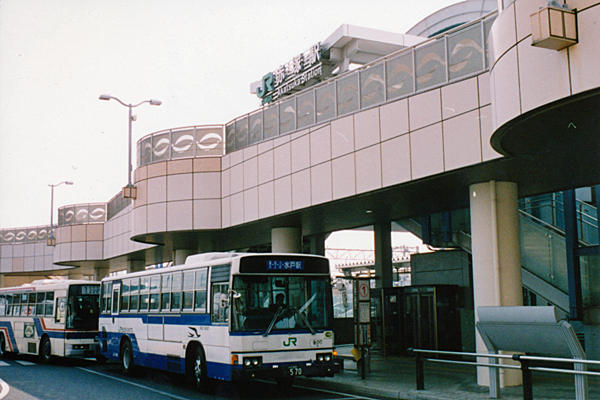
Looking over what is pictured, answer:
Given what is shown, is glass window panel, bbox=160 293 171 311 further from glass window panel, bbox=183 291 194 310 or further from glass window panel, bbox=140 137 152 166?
glass window panel, bbox=140 137 152 166

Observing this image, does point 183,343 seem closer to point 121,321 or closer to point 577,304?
point 121,321

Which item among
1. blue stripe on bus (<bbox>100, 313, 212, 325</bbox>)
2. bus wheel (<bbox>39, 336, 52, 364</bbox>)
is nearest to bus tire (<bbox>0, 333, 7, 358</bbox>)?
bus wheel (<bbox>39, 336, 52, 364</bbox>)

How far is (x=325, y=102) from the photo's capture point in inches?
733

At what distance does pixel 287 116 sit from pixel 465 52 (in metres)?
7.51

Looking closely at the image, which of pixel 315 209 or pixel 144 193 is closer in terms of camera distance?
pixel 315 209

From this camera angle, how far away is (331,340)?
44.8ft

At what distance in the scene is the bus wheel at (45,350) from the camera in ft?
73.9

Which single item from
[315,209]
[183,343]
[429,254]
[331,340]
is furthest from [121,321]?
[429,254]

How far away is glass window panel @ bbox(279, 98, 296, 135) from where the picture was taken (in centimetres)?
2006

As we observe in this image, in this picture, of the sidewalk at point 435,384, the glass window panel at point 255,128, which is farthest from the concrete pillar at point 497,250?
the glass window panel at point 255,128

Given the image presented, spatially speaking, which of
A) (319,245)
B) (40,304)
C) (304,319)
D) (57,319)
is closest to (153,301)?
(304,319)

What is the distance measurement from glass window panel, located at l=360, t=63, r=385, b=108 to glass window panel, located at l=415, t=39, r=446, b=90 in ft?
4.22

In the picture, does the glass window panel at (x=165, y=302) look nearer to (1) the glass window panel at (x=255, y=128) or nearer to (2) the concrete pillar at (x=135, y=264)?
(1) the glass window panel at (x=255, y=128)

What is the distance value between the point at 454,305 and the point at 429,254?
9.43 feet
